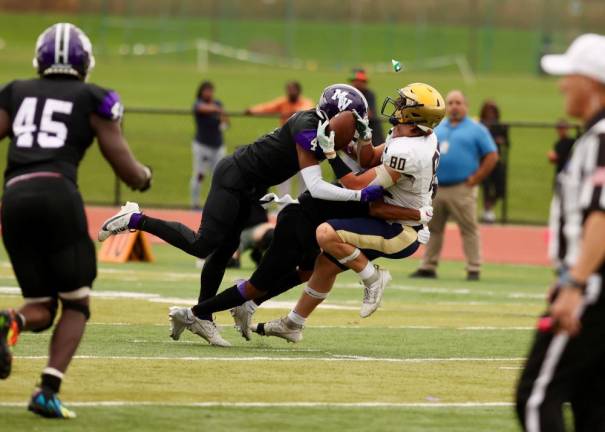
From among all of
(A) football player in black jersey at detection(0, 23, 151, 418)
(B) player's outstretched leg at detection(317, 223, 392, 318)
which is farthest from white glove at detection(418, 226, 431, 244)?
(A) football player in black jersey at detection(0, 23, 151, 418)

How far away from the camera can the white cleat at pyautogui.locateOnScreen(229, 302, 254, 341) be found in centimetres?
Result: 1098

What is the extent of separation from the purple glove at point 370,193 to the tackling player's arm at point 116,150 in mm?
2906

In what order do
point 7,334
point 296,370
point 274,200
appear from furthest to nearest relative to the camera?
point 274,200 → point 296,370 → point 7,334

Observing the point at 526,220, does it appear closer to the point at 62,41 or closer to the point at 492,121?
the point at 492,121

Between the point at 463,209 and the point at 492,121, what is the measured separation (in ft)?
21.3

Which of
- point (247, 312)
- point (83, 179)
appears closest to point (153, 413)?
point (247, 312)

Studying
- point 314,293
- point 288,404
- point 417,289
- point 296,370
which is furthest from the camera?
point 417,289

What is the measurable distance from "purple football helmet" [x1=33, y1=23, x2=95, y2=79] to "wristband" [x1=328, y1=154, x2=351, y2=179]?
3273 mm

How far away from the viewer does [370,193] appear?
10.6 meters

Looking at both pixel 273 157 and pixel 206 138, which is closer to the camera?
pixel 273 157

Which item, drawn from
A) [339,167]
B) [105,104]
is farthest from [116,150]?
[339,167]

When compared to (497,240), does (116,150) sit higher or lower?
higher

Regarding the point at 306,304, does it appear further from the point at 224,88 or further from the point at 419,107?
the point at 224,88

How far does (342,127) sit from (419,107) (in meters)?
0.65
